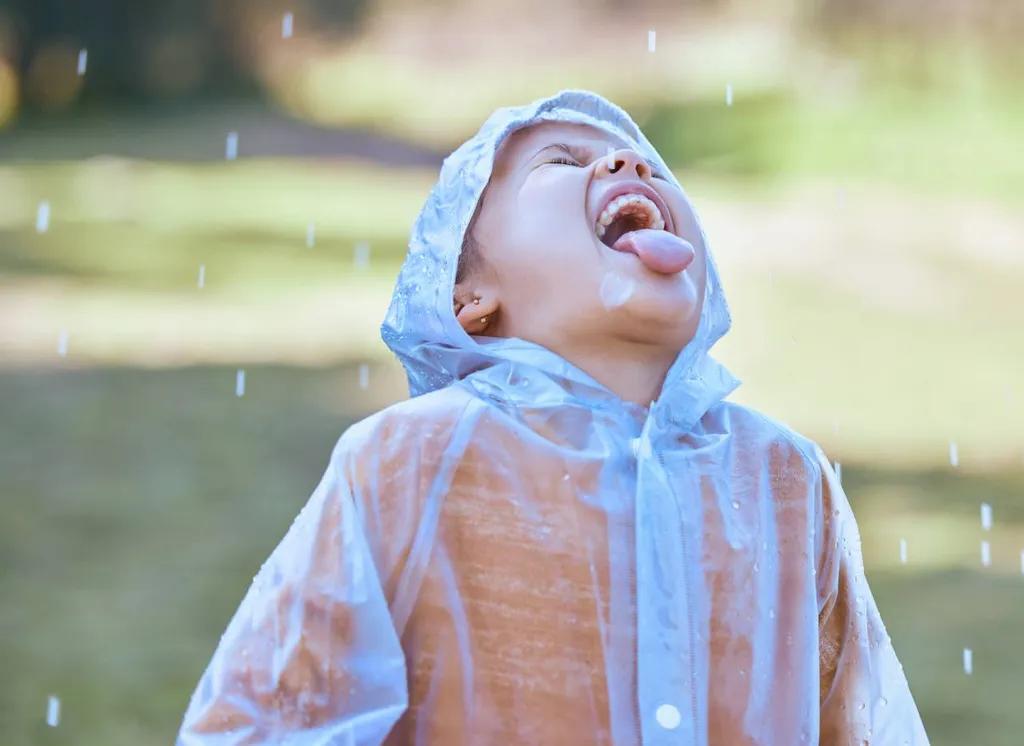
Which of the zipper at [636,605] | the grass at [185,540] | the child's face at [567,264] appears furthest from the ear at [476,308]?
the grass at [185,540]

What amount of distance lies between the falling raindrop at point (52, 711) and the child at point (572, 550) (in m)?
2.63

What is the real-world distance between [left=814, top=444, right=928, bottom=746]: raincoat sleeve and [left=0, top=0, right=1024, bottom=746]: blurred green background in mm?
2589

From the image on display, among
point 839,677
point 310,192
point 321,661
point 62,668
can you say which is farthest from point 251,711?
point 310,192

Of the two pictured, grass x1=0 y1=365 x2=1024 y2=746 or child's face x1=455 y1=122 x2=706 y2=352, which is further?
grass x1=0 y1=365 x2=1024 y2=746

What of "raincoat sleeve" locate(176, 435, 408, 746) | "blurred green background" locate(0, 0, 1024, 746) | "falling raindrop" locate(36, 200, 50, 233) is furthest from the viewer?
"falling raindrop" locate(36, 200, 50, 233)

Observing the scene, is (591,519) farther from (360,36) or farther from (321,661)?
(360,36)

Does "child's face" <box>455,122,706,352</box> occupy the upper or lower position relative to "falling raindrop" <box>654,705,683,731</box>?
upper

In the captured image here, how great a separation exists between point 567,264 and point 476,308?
14 cm

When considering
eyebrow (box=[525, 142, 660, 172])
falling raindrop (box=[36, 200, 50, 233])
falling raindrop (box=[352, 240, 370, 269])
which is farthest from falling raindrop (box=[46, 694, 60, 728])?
falling raindrop (box=[36, 200, 50, 233])

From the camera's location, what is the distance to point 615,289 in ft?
5.89

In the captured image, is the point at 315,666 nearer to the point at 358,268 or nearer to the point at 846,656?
the point at 846,656

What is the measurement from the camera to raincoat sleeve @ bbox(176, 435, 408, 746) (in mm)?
1654

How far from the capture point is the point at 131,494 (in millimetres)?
6172

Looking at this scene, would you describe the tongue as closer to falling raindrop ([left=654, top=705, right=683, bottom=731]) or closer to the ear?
the ear
